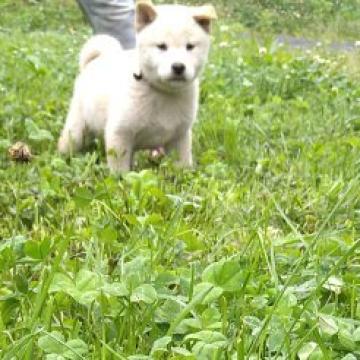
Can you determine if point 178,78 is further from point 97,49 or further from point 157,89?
point 97,49

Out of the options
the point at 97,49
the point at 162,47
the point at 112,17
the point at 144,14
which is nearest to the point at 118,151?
the point at 162,47

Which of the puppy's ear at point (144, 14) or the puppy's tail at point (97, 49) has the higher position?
the puppy's ear at point (144, 14)

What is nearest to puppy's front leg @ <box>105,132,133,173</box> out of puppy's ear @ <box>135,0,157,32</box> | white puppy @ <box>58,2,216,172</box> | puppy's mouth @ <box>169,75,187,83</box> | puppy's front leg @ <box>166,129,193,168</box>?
white puppy @ <box>58,2,216,172</box>

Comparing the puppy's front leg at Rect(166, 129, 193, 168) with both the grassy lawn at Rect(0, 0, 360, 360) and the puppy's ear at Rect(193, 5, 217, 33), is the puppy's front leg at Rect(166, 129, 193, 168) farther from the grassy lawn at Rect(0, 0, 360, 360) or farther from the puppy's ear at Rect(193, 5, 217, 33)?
the puppy's ear at Rect(193, 5, 217, 33)

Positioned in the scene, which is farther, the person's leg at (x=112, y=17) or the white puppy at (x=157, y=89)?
the person's leg at (x=112, y=17)

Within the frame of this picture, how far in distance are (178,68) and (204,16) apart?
1.04 feet

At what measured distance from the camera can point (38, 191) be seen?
8.95 feet

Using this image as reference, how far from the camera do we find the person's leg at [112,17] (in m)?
5.29

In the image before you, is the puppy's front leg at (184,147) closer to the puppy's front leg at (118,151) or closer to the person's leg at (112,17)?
the puppy's front leg at (118,151)

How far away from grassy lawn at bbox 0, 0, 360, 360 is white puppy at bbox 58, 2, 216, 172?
0.46ft

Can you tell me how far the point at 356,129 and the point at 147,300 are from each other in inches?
106

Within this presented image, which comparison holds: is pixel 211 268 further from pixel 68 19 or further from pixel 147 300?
pixel 68 19

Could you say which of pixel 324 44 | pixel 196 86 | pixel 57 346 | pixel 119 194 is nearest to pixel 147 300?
pixel 57 346

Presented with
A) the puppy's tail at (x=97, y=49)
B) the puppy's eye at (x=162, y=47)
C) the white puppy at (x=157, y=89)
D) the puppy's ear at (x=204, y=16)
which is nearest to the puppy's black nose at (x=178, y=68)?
the white puppy at (x=157, y=89)
